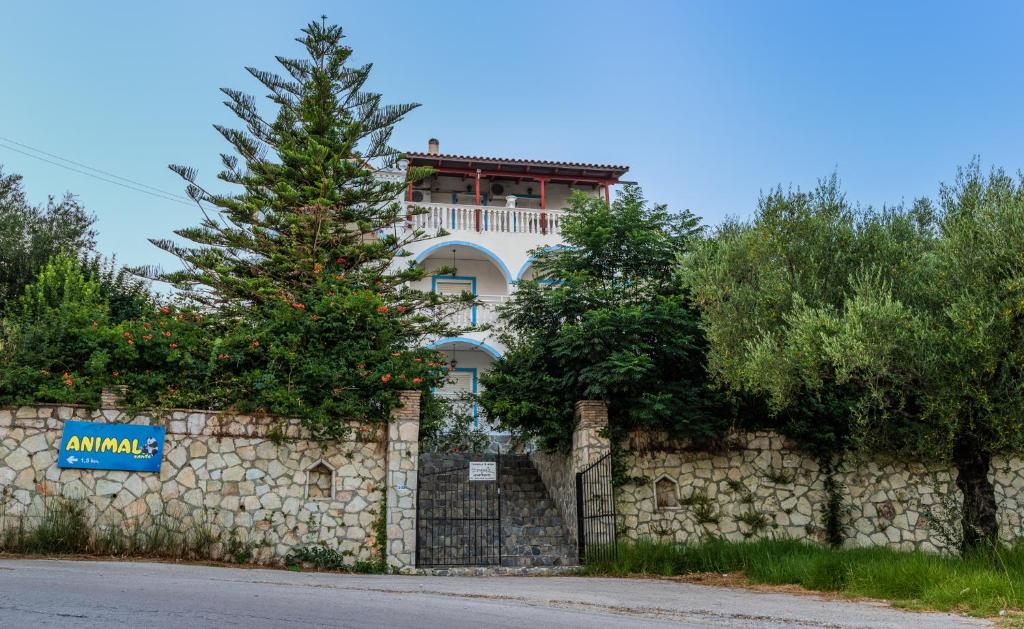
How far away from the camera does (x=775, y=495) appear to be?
12969mm

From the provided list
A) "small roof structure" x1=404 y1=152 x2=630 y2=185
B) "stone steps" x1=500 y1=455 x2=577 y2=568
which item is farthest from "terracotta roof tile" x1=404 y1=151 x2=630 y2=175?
"stone steps" x1=500 y1=455 x2=577 y2=568

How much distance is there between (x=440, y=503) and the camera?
45.2ft

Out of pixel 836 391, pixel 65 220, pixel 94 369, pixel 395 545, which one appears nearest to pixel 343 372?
pixel 395 545

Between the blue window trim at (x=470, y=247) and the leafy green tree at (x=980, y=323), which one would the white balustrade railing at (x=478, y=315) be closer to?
the blue window trim at (x=470, y=247)

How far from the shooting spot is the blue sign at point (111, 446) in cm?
1083

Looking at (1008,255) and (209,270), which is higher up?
(209,270)

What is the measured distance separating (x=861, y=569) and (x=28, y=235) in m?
18.1

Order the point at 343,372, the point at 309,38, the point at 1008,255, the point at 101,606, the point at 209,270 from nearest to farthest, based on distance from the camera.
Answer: the point at 101,606 → the point at 1008,255 → the point at 343,372 → the point at 209,270 → the point at 309,38

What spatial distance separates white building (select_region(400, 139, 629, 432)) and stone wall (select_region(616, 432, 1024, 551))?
8738mm

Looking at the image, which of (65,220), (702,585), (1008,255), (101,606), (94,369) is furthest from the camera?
(65,220)

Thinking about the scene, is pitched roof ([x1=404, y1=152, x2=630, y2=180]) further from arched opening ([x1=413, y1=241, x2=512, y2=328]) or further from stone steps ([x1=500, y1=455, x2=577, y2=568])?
stone steps ([x1=500, y1=455, x2=577, y2=568])

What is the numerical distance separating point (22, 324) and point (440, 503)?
7036 millimetres

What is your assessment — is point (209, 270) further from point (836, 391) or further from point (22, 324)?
point (836, 391)

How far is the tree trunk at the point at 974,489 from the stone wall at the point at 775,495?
271 centimetres
